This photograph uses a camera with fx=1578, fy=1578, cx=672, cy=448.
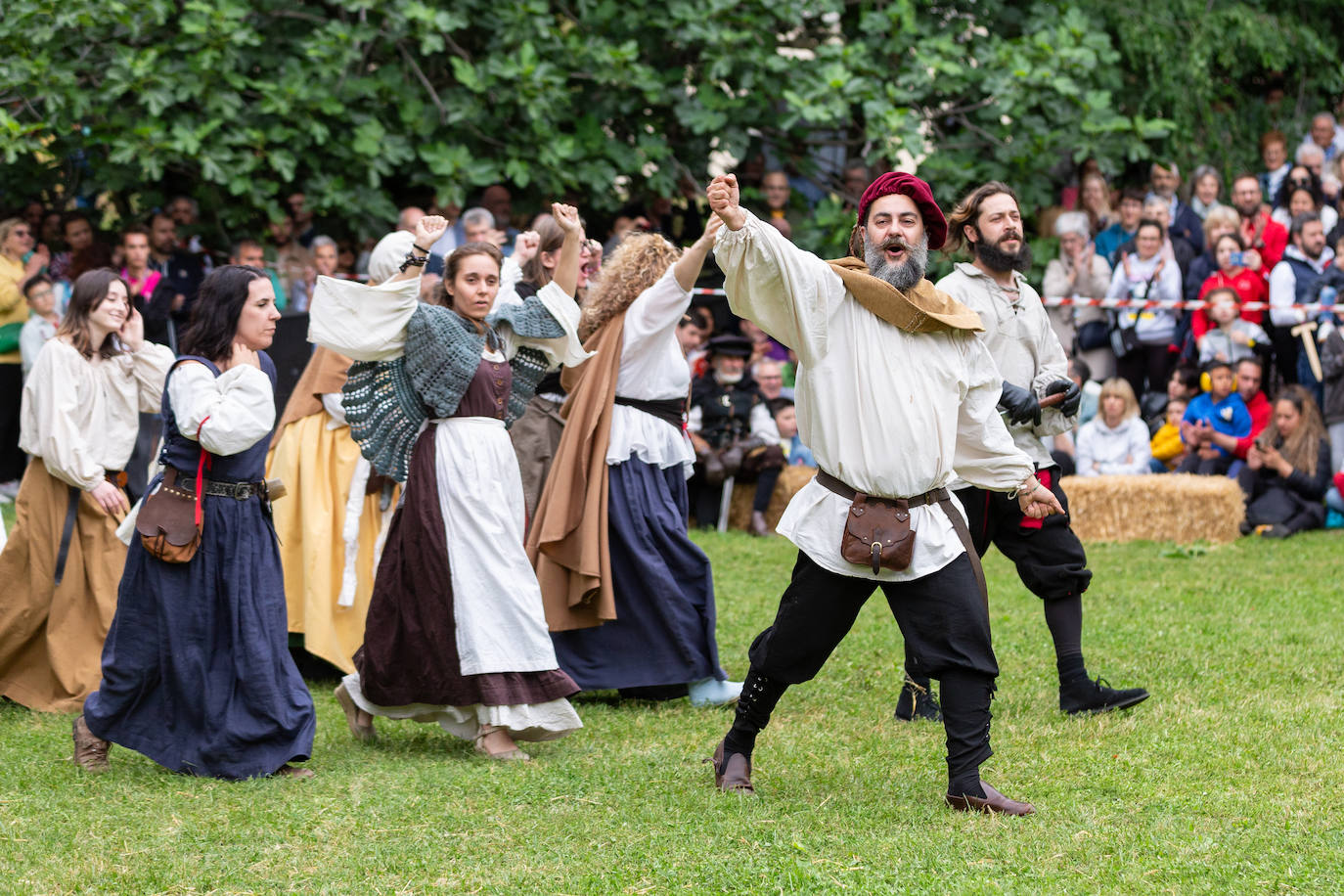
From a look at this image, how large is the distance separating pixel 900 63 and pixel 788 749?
8.07 meters

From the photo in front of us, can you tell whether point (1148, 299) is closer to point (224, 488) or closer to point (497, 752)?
point (497, 752)

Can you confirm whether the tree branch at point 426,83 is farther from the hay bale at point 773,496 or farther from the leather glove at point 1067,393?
the leather glove at point 1067,393

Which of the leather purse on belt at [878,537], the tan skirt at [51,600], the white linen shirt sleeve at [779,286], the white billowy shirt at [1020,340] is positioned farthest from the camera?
the tan skirt at [51,600]

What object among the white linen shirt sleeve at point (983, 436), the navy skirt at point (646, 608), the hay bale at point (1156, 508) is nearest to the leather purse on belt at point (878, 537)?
the white linen shirt sleeve at point (983, 436)

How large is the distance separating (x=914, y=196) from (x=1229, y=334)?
24.4ft

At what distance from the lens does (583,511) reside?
643 centimetres

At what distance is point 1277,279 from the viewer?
447 inches

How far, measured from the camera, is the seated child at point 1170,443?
11422mm

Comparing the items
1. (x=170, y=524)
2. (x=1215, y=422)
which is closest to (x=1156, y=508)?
(x=1215, y=422)

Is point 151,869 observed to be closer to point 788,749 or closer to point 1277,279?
point 788,749

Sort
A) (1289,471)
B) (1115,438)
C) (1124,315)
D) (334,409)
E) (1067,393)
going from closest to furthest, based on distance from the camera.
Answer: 1. (1067,393)
2. (334,409)
3. (1289,471)
4. (1115,438)
5. (1124,315)

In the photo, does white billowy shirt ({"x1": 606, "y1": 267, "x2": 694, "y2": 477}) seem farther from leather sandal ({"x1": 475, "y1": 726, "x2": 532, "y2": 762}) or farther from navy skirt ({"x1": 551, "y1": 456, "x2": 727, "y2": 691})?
leather sandal ({"x1": 475, "y1": 726, "x2": 532, "y2": 762})

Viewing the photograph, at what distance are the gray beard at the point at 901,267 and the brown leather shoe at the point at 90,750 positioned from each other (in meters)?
3.05

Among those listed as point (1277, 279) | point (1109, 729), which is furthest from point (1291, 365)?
point (1109, 729)
